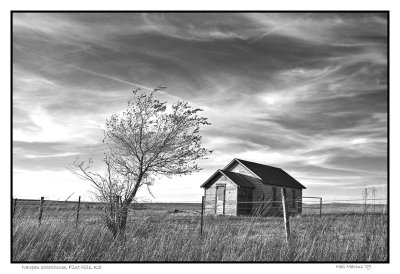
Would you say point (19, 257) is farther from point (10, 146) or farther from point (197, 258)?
point (197, 258)

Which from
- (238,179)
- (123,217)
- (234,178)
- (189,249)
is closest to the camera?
(189,249)

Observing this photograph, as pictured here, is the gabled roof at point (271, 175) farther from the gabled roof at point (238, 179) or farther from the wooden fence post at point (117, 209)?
the wooden fence post at point (117, 209)

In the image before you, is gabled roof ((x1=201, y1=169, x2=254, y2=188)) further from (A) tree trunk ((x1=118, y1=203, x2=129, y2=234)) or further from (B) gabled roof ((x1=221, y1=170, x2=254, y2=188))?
(A) tree trunk ((x1=118, y1=203, x2=129, y2=234))

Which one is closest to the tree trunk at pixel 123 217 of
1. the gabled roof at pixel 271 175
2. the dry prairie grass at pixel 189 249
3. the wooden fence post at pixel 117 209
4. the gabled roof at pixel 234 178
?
the wooden fence post at pixel 117 209

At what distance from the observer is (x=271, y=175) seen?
35188 millimetres

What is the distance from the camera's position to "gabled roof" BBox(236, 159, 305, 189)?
3266cm

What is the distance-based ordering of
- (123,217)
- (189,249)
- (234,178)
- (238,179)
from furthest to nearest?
(238,179), (234,178), (123,217), (189,249)

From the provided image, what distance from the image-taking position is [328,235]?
740cm

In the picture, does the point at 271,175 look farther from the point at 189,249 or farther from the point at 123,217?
the point at 189,249

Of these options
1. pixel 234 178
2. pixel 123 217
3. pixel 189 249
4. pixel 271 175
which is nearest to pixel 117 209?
pixel 123 217

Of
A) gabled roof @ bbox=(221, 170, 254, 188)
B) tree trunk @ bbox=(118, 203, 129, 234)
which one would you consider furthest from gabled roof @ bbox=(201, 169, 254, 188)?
tree trunk @ bbox=(118, 203, 129, 234)

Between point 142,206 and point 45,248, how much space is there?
293 cm
